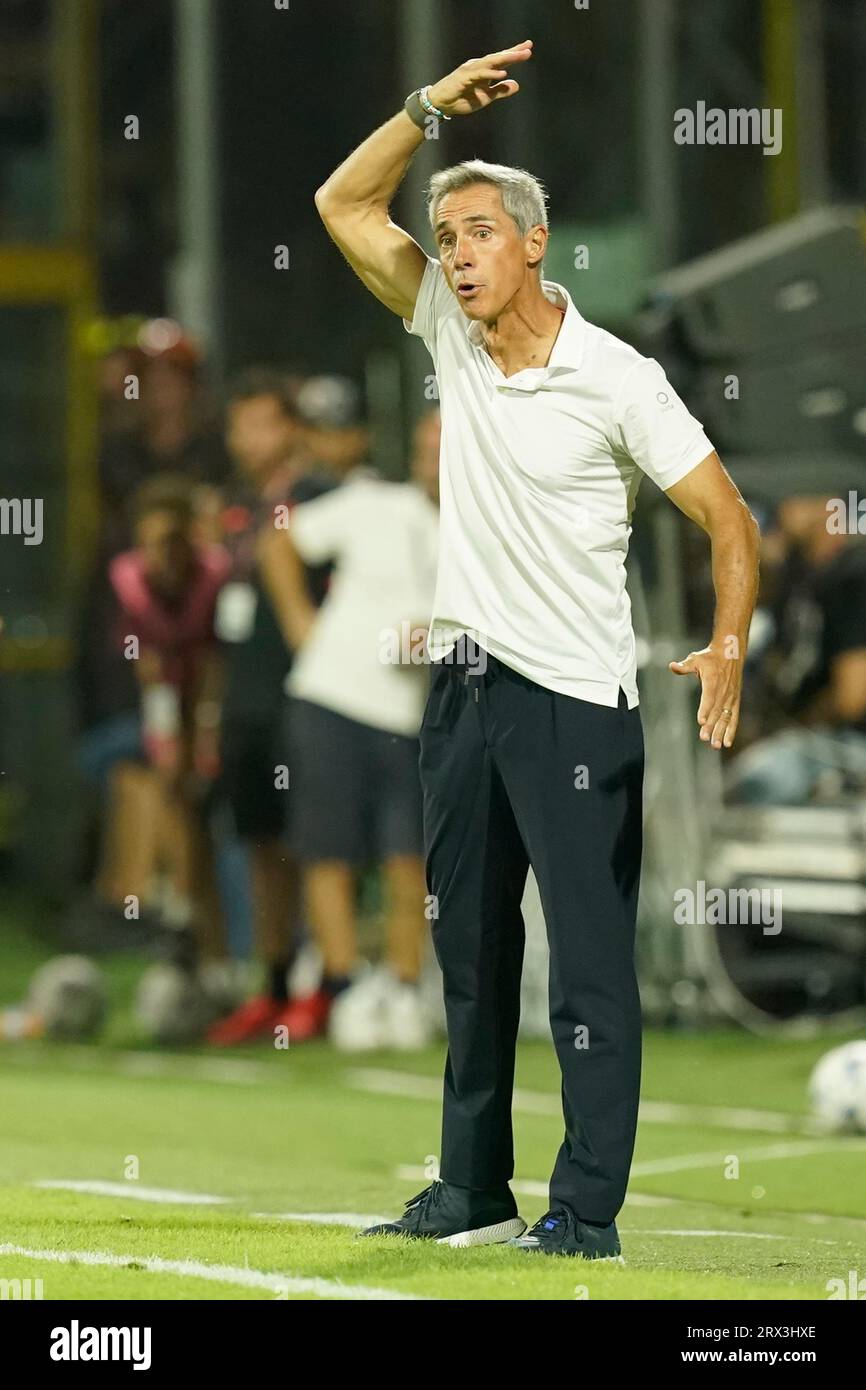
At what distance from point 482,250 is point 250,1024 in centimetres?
647

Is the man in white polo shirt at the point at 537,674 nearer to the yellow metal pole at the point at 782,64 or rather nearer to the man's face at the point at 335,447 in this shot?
the man's face at the point at 335,447

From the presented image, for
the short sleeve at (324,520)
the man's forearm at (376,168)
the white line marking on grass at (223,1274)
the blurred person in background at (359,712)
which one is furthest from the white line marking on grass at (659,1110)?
the man's forearm at (376,168)

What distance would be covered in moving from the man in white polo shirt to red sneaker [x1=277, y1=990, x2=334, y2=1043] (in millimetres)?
5568

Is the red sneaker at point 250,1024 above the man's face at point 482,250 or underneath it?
underneath

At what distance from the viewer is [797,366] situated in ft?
37.1

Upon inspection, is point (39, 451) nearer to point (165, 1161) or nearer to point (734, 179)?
point (734, 179)

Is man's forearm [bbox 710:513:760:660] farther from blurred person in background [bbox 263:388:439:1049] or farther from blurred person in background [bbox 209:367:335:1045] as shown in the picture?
blurred person in background [bbox 209:367:335:1045]

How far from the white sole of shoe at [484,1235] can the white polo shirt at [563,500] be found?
44.2 inches

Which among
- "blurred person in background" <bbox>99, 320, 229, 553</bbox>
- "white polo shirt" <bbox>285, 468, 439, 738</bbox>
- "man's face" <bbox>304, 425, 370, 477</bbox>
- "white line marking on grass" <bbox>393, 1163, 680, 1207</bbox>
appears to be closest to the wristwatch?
"white line marking on grass" <bbox>393, 1163, 680, 1207</bbox>

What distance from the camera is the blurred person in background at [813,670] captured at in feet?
37.2

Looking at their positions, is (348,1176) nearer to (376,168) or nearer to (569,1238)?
(569,1238)

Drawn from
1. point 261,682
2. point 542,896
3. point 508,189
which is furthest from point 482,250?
point 261,682

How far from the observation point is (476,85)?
5758 mm

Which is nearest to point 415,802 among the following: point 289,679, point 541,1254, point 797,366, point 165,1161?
point 289,679
